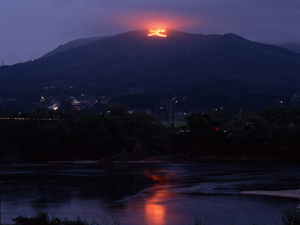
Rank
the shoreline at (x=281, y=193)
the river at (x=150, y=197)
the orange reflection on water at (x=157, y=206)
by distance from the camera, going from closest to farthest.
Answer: the orange reflection on water at (x=157, y=206) < the river at (x=150, y=197) < the shoreline at (x=281, y=193)

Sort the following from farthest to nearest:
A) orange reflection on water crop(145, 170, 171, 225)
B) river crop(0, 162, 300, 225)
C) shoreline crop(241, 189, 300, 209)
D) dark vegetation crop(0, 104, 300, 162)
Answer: dark vegetation crop(0, 104, 300, 162), shoreline crop(241, 189, 300, 209), river crop(0, 162, 300, 225), orange reflection on water crop(145, 170, 171, 225)

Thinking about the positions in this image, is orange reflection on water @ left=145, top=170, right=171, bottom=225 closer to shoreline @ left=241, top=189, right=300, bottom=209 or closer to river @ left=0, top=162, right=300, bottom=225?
river @ left=0, top=162, right=300, bottom=225

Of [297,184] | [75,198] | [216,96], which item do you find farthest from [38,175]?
[216,96]

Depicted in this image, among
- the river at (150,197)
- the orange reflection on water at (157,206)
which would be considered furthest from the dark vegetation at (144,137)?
the orange reflection on water at (157,206)

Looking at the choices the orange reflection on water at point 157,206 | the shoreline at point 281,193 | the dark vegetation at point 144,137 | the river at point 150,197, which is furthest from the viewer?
the dark vegetation at point 144,137

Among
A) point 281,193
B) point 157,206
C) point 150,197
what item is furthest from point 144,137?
point 157,206

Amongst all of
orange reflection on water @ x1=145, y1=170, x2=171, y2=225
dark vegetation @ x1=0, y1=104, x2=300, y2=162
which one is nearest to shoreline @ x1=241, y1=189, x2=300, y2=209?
orange reflection on water @ x1=145, y1=170, x2=171, y2=225

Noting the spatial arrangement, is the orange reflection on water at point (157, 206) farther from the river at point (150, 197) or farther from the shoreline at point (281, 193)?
the shoreline at point (281, 193)
